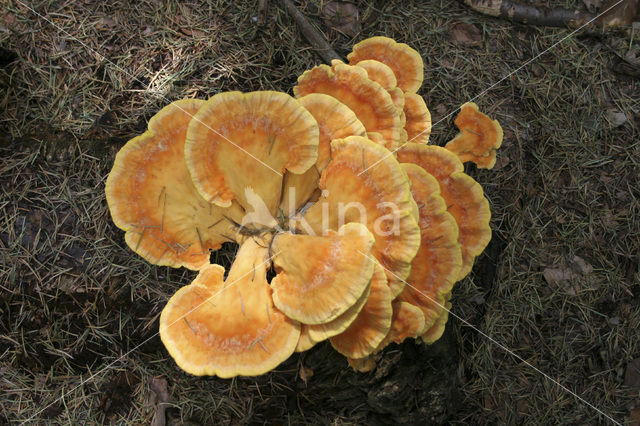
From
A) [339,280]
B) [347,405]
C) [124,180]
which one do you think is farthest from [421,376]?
[124,180]

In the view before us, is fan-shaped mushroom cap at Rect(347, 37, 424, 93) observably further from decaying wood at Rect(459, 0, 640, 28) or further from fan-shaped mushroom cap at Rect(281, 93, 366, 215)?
decaying wood at Rect(459, 0, 640, 28)

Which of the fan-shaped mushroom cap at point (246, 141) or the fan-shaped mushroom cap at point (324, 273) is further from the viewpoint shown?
the fan-shaped mushroom cap at point (246, 141)

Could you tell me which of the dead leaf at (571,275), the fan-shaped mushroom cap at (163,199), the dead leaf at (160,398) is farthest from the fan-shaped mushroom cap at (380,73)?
the dead leaf at (160,398)

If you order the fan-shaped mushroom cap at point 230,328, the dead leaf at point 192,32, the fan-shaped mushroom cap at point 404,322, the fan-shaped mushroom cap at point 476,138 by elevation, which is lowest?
the fan-shaped mushroom cap at point 404,322

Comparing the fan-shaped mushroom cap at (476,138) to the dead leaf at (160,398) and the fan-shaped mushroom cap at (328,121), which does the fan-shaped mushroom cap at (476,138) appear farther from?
the dead leaf at (160,398)

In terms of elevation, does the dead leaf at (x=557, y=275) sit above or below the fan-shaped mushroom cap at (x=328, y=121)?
below

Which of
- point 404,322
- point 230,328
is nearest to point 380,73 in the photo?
point 404,322

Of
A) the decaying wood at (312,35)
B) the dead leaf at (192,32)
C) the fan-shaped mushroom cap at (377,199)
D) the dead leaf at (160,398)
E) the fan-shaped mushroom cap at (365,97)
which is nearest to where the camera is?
the fan-shaped mushroom cap at (377,199)

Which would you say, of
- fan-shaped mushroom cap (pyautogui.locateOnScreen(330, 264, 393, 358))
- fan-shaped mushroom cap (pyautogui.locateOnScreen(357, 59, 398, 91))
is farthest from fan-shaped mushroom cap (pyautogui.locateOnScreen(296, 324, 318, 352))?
fan-shaped mushroom cap (pyautogui.locateOnScreen(357, 59, 398, 91))

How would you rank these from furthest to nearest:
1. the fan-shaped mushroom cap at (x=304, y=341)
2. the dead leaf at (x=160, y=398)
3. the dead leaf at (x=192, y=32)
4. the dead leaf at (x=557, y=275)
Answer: the dead leaf at (x=557, y=275) → the dead leaf at (x=192, y=32) → the dead leaf at (x=160, y=398) → the fan-shaped mushroom cap at (x=304, y=341)
